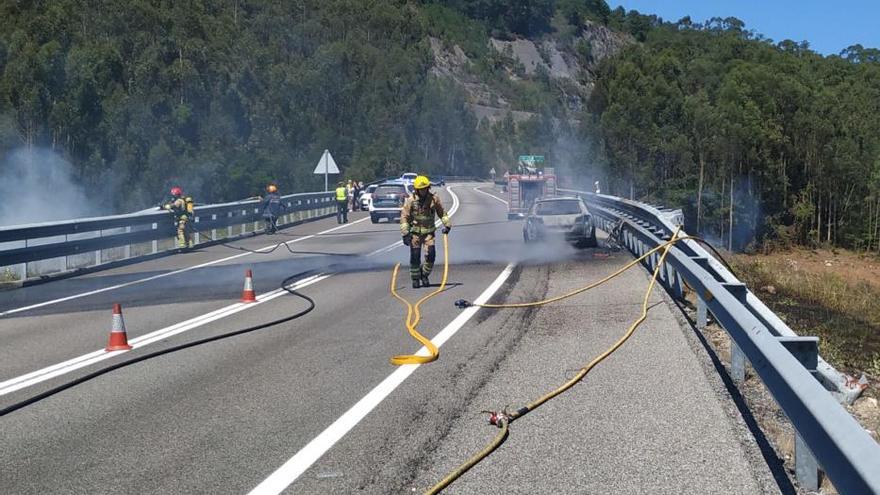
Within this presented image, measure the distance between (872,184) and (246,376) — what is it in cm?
7812

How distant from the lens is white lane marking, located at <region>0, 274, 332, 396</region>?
8758 millimetres

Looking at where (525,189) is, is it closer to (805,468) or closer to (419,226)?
(419,226)

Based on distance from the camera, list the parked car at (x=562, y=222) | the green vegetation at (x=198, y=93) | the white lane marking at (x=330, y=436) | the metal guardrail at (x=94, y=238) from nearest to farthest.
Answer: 1. the white lane marking at (x=330, y=436)
2. the metal guardrail at (x=94, y=238)
3. the parked car at (x=562, y=222)
4. the green vegetation at (x=198, y=93)

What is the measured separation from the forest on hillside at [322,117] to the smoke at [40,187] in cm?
75

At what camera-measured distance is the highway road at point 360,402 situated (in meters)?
5.79

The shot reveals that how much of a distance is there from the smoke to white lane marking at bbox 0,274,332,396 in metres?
52.4

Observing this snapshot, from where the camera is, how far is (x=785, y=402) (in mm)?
5238

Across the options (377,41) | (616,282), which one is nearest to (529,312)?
(616,282)

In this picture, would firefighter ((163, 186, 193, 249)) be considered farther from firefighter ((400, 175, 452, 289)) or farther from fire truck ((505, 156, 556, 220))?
fire truck ((505, 156, 556, 220))

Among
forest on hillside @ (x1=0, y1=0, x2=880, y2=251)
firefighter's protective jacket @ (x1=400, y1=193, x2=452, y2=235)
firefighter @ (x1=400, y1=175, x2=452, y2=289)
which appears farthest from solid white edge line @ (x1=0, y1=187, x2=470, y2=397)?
forest on hillside @ (x1=0, y1=0, x2=880, y2=251)

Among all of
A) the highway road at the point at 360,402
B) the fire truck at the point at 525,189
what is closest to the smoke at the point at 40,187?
the fire truck at the point at 525,189

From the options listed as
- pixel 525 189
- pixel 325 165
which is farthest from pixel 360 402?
pixel 325 165

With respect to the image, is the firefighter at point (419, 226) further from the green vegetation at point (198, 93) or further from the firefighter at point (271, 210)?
the green vegetation at point (198, 93)

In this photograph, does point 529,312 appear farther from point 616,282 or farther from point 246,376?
point 246,376
